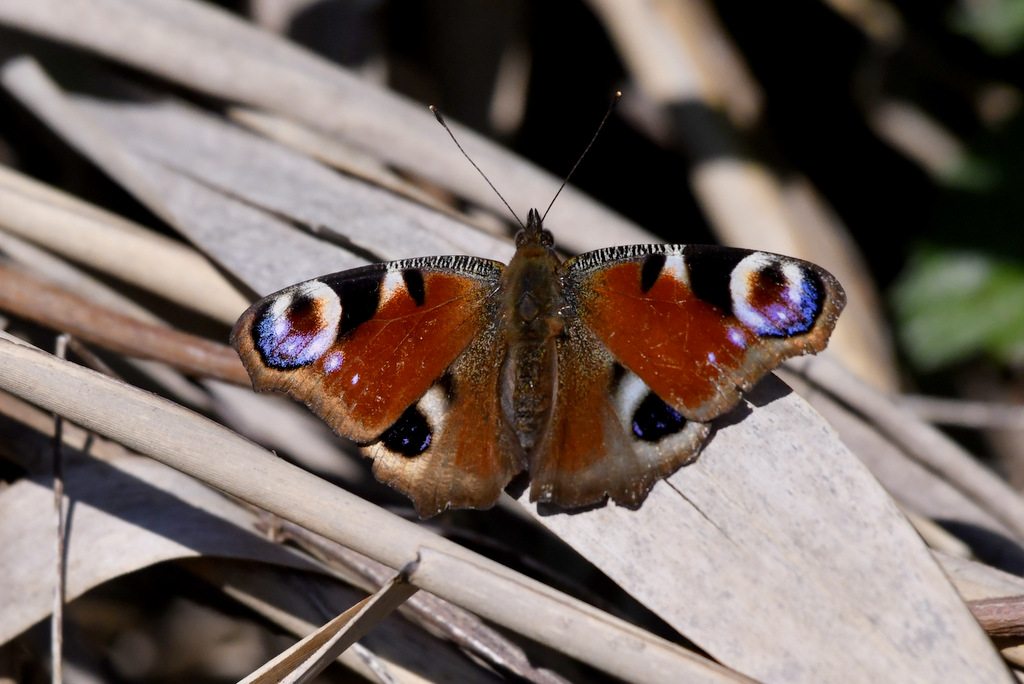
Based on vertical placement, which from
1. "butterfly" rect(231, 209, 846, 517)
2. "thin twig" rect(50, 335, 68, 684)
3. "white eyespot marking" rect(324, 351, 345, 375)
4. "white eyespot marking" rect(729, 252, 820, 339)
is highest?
"white eyespot marking" rect(729, 252, 820, 339)

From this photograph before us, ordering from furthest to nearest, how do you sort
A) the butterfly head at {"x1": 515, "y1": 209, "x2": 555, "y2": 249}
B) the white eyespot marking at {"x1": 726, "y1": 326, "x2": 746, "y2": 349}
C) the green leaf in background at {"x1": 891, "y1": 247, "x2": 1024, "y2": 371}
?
the green leaf in background at {"x1": 891, "y1": 247, "x2": 1024, "y2": 371}, the butterfly head at {"x1": 515, "y1": 209, "x2": 555, "y2": 249}, the white eyespot marking at {"x1": 726, "y1": 326, "x2": 746, "y2": 349}

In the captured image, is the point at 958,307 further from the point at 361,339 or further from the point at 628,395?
the point at 361,339

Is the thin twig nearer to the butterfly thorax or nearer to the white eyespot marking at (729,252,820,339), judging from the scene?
the butterfly thorax

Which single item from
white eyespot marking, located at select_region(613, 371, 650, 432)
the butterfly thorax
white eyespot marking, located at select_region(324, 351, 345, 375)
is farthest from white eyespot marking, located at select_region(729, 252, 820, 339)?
white eyespot marking, located at select_region(324, 351, 345, 375)

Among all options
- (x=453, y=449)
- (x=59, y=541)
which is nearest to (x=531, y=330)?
(x=453, y=449)

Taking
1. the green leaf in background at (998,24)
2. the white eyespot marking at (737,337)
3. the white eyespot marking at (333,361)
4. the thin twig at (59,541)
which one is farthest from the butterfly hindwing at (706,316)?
the green leaf in background at (998,24)

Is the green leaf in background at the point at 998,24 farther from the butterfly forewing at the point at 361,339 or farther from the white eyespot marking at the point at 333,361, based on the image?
the white eyespot marking at the point at 333,361
